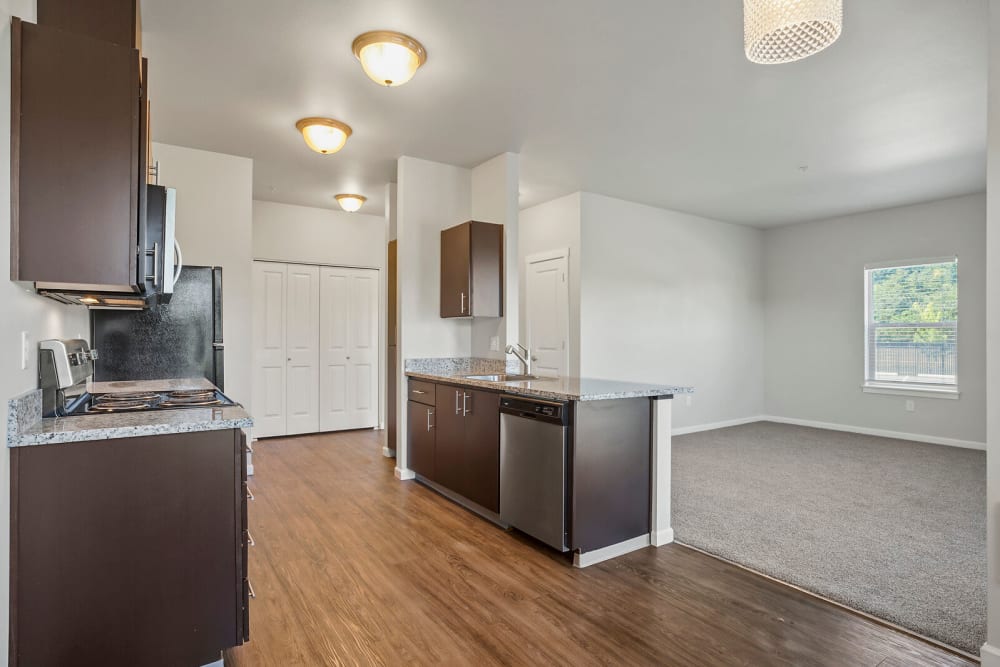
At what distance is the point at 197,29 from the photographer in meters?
2.59

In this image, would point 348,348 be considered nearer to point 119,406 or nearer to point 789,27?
point 119,406

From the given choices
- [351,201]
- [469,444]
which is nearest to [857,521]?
[469,444]

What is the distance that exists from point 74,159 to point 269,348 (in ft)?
14.8

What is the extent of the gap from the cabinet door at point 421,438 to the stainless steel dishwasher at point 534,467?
3.11 ft

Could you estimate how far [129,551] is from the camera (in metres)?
1.67

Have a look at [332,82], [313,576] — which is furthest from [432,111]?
[313,576]

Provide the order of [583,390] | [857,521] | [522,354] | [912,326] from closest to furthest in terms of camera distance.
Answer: [583,390] < [857,521] < [522,354] < [912,326]

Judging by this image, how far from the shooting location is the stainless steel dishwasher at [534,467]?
2719 mm

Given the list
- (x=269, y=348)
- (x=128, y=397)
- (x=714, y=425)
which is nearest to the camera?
(x=128, y=397)

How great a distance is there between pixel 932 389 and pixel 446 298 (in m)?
5.39

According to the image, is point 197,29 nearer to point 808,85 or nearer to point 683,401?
point 808,85

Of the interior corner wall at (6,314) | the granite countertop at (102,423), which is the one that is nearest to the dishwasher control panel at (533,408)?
the granite countertop at (102,423)

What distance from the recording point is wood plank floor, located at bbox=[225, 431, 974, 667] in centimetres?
198

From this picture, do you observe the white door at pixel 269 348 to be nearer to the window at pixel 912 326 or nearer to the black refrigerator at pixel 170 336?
the black refrigerator at pixel 170 336
